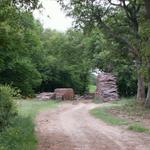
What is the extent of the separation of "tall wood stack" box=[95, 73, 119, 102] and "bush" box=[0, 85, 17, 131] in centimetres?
3038

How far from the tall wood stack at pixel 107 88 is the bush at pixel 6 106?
3038 cm

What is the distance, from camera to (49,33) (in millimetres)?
80188

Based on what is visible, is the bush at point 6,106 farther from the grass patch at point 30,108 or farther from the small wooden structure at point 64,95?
the small wooden structure at point 64,95

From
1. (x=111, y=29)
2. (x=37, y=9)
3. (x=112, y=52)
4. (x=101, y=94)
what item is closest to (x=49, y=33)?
(x=101, y=94)

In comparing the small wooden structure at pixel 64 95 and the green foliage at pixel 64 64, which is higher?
the green foliage at pixel 64 64

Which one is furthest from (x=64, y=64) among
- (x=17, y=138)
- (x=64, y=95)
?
(x=17, y=138)

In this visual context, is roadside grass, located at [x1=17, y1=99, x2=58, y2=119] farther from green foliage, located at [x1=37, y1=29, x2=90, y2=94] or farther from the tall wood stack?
green foliage, located at [x1=37, y1=29, x2=90, y2=94]

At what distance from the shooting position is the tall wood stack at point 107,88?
161ft

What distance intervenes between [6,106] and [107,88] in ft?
112

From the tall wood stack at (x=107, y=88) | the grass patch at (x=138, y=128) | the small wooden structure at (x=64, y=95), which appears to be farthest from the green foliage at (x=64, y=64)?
the grass patch at (x=138, y=128)

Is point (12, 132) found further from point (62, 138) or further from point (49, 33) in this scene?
point (49, 33)

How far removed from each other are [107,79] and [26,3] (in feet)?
114

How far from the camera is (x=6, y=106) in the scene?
1662cm

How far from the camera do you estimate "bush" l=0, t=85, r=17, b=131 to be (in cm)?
1555
